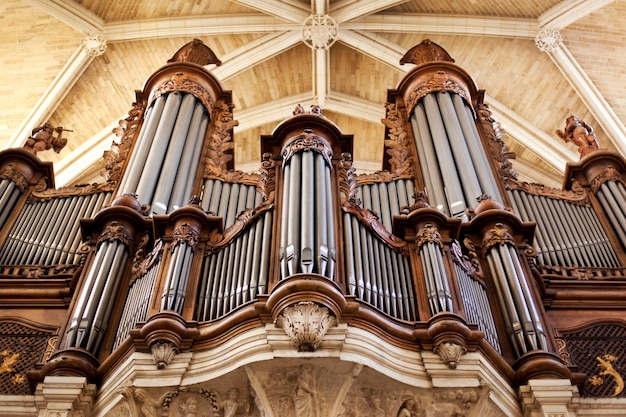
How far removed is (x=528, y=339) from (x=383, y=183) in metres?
3.43

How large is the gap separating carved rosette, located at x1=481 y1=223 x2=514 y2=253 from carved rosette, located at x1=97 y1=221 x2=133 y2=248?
315 centimetres

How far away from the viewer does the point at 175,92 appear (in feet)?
36.6

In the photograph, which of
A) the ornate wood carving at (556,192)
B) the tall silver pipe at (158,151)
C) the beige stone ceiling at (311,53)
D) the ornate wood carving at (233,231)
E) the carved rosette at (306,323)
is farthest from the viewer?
the beige stone ceiling at (311,53)

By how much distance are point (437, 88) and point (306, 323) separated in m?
6.32

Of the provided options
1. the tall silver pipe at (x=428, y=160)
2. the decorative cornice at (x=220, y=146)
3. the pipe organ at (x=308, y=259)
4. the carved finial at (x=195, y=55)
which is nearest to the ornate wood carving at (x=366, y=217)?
the pipe organ at (x=308, y=259)

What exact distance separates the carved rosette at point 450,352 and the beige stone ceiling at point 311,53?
10.6 meters

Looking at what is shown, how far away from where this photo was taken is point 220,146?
1078cm

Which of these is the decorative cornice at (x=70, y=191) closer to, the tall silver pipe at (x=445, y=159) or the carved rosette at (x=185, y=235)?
the carved rosette at (x=185, y=235)

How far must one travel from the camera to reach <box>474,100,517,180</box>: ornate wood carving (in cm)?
996

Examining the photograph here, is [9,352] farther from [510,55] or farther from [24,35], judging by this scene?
[510,55]

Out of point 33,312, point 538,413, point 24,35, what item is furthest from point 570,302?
point 24,35

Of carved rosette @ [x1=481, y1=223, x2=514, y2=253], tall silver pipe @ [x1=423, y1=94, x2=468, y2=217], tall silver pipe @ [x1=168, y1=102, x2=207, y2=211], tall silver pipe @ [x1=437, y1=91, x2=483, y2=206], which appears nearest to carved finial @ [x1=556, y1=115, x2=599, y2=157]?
Answer: tall silver pipe @ [x1=437, y1=91, x2=483, y2=206]

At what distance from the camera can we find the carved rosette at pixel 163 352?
5.77m

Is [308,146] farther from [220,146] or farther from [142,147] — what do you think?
[220,146]
